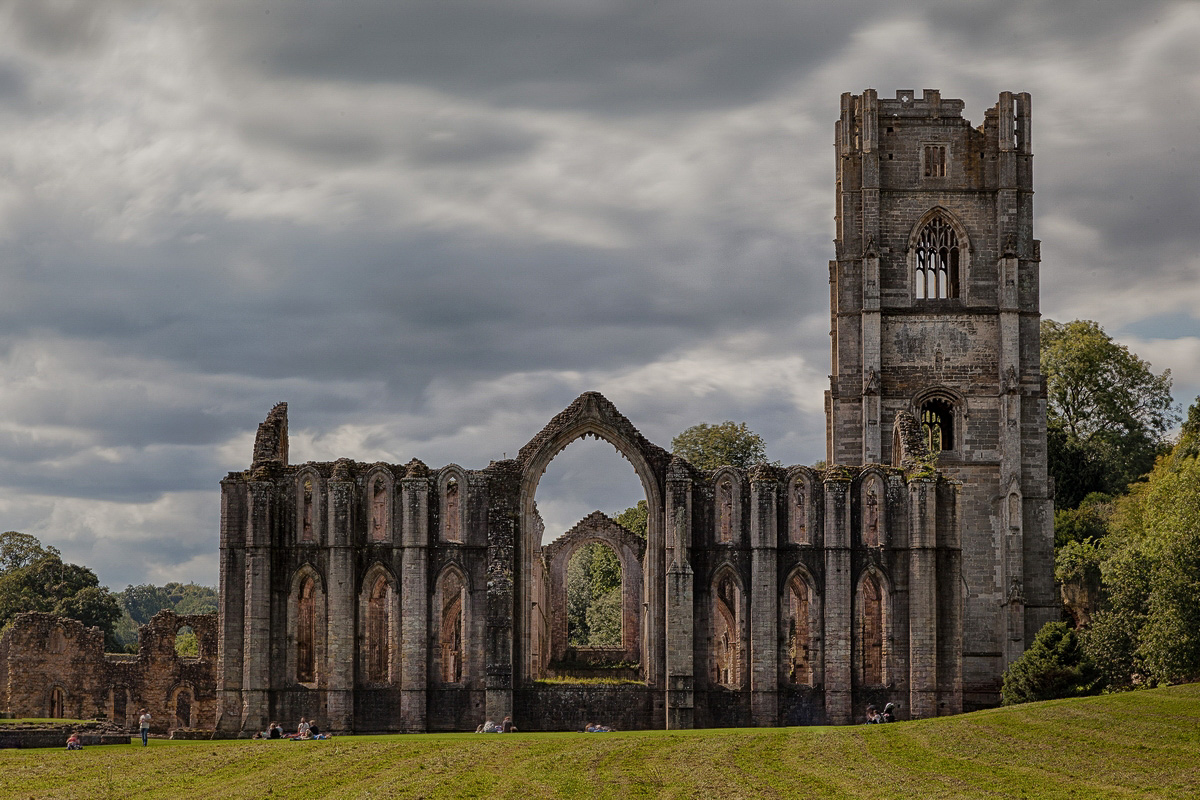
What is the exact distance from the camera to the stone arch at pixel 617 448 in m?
39.8

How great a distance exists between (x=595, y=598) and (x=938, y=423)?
78.4 feet

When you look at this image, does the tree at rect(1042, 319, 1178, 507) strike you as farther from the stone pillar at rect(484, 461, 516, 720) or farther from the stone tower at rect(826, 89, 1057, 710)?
the stone pillar at rect(484, 461, 516, 720)

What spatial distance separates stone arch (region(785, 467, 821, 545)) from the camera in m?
40.1

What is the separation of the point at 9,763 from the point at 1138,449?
5793 cm

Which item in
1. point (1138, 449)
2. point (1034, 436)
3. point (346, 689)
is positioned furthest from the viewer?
point (1138, 449)

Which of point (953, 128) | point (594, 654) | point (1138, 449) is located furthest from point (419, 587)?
point (1138, 449)

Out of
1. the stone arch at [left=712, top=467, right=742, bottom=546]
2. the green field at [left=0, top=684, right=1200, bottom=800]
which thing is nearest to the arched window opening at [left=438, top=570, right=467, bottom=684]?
the green field at [left=0, top=684, right=1200, bottom=800]

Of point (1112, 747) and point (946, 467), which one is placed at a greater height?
point (946, 467)

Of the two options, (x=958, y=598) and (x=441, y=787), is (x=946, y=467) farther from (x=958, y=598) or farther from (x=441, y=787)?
(x=441, y=787)

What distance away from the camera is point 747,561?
40.0m

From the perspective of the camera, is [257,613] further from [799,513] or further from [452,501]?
[799,513]

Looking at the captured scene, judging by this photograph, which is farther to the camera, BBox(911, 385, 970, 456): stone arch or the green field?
BBox(911, 385, 970, 456): stone arch

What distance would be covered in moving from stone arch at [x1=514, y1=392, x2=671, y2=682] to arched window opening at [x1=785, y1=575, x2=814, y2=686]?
11.2 ft

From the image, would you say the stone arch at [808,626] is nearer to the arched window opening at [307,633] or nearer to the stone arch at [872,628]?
the stone arch at [872,628]
